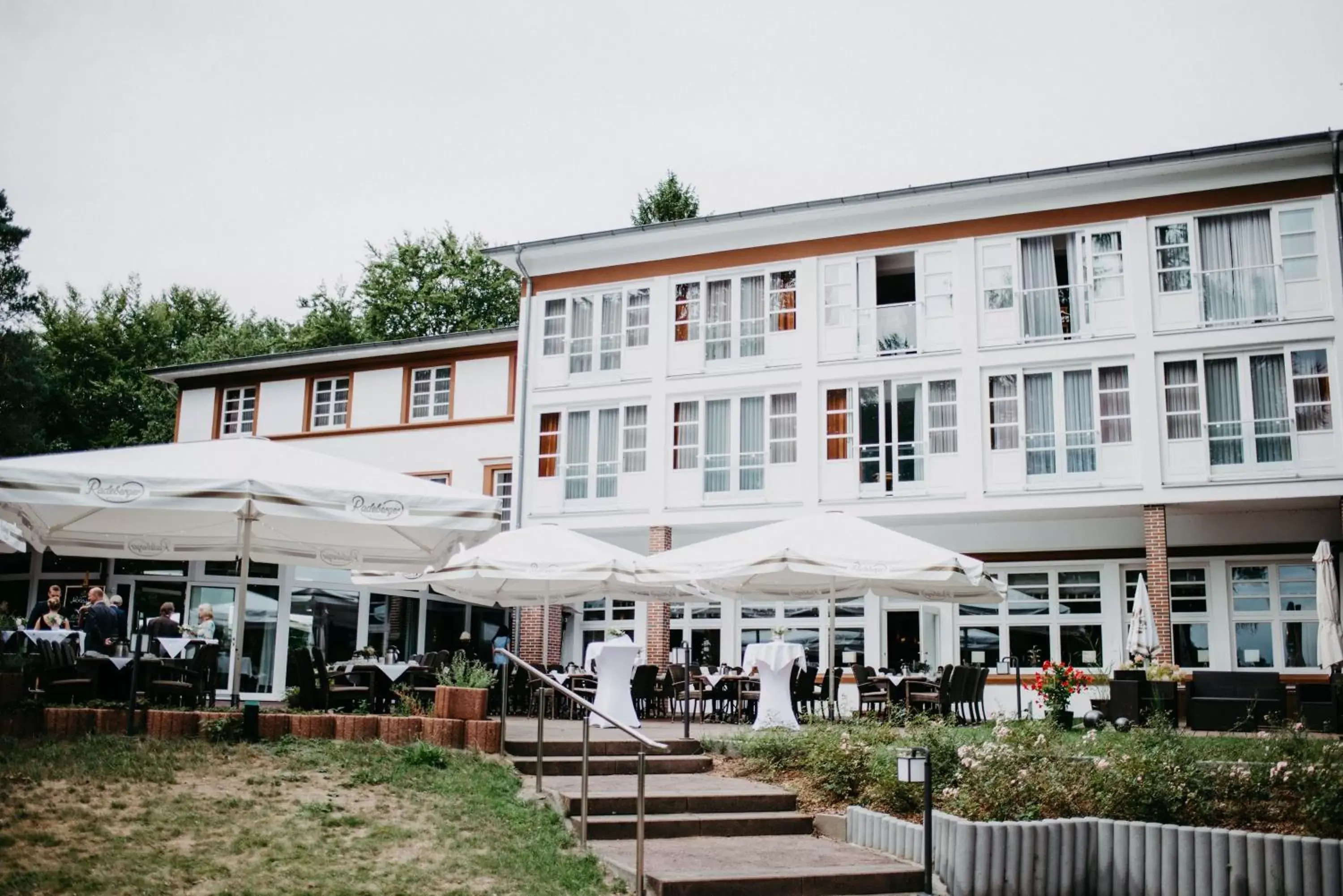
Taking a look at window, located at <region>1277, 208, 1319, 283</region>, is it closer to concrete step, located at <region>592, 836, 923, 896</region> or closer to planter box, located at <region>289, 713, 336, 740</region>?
concrete step, located at <region>592, 836, 923, 896</region>

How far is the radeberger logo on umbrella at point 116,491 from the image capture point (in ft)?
29.8

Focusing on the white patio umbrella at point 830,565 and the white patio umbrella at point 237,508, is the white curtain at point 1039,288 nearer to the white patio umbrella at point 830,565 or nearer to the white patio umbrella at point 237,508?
the white patio umbrella at point 830,565

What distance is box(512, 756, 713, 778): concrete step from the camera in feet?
31.9

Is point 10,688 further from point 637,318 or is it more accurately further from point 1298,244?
point 1298,244

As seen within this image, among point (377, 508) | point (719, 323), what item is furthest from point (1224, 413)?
point (377, 508)

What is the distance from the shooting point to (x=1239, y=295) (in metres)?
21.0

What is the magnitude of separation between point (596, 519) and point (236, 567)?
274 inches

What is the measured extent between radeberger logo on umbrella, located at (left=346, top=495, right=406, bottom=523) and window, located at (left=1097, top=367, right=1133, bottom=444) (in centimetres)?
1515

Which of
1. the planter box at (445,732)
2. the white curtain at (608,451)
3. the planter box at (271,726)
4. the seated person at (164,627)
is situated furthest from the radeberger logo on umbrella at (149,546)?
the white curtain at (608,451)

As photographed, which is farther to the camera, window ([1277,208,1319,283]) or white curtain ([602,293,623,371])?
white curtain ([602,293,623,371])

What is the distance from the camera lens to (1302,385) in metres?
20.3

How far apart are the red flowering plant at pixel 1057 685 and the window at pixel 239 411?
21069mm

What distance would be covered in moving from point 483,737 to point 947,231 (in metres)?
16.0

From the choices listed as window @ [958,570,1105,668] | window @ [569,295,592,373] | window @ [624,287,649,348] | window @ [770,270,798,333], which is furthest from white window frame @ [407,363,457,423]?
window @ [958,570,1105,668]
